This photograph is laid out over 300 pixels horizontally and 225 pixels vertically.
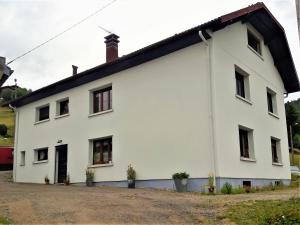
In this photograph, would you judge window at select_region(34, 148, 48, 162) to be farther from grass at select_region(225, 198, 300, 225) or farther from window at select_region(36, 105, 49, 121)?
grass at select_region(225, 198, 300, 225)

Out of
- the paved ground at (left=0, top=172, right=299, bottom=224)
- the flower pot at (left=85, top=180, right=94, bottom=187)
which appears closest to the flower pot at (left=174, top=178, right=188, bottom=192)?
the paved ground at (left=0, top=172, right=299, bottom=224)

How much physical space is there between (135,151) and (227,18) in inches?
254

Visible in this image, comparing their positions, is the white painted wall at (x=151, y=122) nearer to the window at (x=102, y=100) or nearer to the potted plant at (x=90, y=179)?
the potted plant at (x=90, y=179)

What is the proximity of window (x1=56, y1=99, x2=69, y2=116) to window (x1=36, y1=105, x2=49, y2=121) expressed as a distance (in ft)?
4.07

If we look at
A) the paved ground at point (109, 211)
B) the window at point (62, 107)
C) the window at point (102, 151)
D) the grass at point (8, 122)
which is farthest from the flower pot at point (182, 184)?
the grass at point (8, 122)

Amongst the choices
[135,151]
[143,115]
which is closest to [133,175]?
[135,151]

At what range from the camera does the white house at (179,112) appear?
14.2 m

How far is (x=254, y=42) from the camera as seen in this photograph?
19.4 meters

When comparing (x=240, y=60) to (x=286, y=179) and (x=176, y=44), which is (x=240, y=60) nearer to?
(x=176, y=44)

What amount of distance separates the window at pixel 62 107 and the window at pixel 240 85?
29.9 ft

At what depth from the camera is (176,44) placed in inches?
597

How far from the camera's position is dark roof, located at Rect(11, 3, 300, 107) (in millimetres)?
14586

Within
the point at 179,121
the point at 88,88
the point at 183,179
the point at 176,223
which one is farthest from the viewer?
the point at 88,88

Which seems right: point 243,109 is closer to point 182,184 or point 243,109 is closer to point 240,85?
point 240,85
